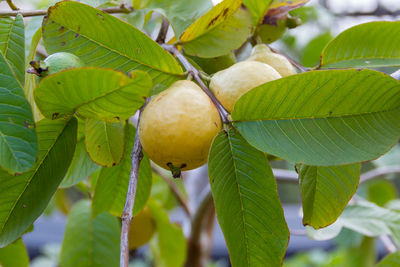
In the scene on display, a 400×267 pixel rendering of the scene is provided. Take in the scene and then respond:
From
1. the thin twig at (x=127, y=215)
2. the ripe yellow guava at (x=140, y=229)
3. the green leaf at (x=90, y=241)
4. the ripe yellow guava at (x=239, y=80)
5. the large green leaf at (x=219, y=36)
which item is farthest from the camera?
the ripe yellow guava at (x=140, y=229)

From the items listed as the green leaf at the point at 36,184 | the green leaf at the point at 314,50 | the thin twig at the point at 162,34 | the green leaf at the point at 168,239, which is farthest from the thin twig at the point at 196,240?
the green leaf at the point at 36,184

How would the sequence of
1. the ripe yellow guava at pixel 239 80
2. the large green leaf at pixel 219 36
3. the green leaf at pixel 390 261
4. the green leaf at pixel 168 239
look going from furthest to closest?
Answer: the green leaf at pixel 168 239
the green leaf at pixel 390 261
the large green leaf at pixel 219 36
the ripe yellow guava at pixel 239 80

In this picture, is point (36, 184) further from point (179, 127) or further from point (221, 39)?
point (221, 39)

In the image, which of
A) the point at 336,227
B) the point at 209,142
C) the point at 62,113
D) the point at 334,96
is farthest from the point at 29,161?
the point at 336,227

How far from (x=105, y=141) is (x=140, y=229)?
0.60 metres

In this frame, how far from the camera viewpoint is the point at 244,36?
617 mm

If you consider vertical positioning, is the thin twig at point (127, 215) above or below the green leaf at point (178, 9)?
below

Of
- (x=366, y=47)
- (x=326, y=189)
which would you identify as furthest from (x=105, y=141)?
(x=366, y=47)

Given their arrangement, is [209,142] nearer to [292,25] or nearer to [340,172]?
[340,172]

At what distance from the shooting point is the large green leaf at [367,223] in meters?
0.88

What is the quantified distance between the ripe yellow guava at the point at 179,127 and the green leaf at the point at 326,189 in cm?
16

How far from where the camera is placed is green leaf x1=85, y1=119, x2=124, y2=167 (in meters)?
0.57

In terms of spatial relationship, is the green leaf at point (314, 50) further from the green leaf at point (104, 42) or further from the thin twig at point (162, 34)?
the green leaf at point (104, 42)

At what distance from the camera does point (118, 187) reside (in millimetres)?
723
